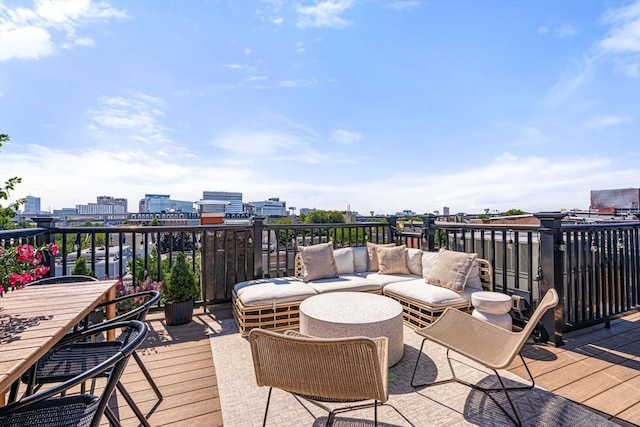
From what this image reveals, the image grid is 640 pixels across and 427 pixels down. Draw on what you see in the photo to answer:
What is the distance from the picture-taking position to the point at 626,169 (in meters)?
7.81

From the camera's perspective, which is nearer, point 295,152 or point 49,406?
point 49,406

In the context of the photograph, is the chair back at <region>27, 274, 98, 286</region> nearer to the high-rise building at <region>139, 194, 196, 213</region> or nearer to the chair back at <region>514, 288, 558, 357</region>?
the chair back at <region>514, 288, 558, 357</region>

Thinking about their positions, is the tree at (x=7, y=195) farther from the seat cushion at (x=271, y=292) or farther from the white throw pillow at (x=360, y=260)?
the white throw pillow at (x=360, y=260)

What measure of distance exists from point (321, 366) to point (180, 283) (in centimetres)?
282

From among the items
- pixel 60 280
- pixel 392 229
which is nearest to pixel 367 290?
pixel 392 229

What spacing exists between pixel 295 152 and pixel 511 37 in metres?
6.24

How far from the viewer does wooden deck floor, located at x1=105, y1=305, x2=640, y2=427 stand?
201 cm

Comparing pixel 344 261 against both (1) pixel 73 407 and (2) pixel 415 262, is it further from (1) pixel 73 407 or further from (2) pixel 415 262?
(1) pixel 73 407

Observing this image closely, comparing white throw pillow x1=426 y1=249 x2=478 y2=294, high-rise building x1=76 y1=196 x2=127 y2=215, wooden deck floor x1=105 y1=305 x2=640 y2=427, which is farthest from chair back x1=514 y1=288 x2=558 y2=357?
high-rise building x1=76 y1=196 x2=127 y2=215

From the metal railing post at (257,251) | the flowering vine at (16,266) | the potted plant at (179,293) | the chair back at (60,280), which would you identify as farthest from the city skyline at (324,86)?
the metal railing post at (257,251)

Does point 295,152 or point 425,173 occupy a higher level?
point 295,152

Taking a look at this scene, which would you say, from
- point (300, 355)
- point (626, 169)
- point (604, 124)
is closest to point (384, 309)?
point (300, 355)

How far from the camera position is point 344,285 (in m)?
3.76

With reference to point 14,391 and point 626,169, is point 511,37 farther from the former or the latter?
point 14,391
